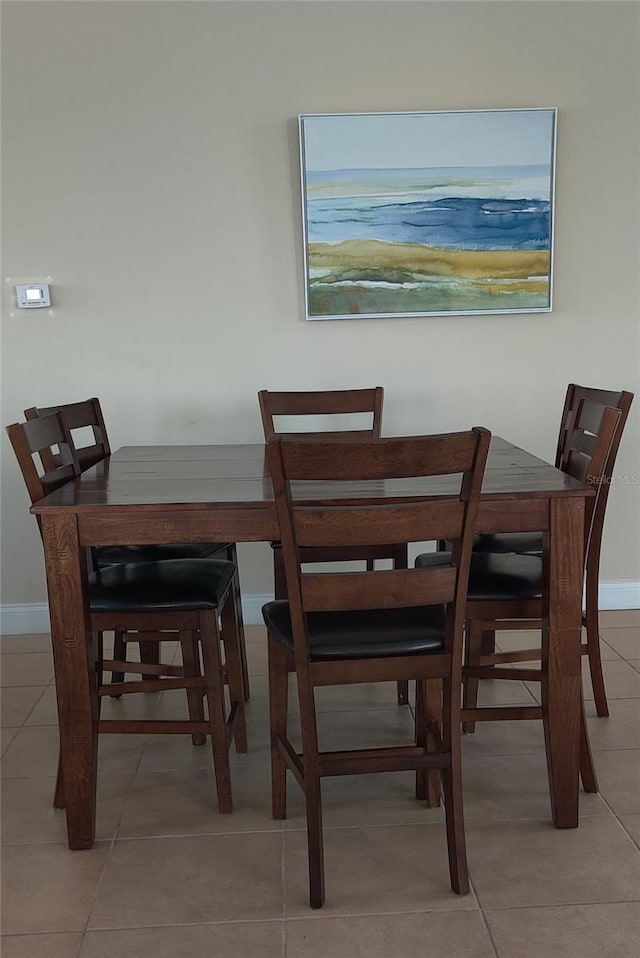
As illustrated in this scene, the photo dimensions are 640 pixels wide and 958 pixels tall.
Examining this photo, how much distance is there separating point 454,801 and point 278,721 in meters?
0.49

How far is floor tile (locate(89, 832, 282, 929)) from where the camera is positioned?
1806 millimetres

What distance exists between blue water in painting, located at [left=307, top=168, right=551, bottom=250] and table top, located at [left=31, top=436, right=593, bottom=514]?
1.01 m

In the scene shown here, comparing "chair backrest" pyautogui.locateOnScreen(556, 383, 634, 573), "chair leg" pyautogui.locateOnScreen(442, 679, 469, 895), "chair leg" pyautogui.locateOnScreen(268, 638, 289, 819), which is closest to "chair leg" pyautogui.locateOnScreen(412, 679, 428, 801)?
"chair leg" pyautogui.locateOnScreen(442, 679, 469, 895)

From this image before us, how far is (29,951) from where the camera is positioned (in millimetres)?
1709

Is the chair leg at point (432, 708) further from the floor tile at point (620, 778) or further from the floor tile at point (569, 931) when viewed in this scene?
the floor tile at point (620, 778)

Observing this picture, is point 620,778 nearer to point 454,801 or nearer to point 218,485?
point 454,801

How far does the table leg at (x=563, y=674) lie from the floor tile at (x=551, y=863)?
0.07 m

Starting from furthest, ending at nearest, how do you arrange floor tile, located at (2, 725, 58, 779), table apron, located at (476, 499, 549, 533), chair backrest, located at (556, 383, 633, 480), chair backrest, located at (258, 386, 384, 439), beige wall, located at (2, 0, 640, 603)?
beige wall, located at (2, 0, 640, 603), chair backrest, located at (258, 386, 384, 439), floor tile, located at (2, 725, 58, 779), chair backrest, located at (556, 383, 633, 480), table apron, located at (476, 499, 549, 533)

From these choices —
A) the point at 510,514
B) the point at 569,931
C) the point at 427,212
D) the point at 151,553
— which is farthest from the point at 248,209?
the point at 569,931

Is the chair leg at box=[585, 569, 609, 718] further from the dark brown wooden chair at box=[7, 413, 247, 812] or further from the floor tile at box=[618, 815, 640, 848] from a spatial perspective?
the dark brown wooden chair at box=[7, 413, 247, 812]

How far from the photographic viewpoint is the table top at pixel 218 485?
2.00 m

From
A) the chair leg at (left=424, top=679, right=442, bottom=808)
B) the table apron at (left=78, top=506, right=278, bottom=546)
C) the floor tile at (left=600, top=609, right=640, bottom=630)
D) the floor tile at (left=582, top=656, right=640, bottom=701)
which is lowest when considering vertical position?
the floor tile at (left=600, top=609, right=640, bottom=630)

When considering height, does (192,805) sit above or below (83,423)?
below

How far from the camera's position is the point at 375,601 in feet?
5.82
